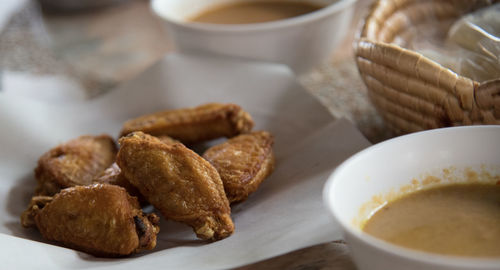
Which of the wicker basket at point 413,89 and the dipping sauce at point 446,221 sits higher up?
the wicker basket at point 413,89

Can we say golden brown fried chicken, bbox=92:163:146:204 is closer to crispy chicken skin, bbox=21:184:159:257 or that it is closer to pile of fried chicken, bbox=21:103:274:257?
pile of fried chicken, bbox=21:103:274:257

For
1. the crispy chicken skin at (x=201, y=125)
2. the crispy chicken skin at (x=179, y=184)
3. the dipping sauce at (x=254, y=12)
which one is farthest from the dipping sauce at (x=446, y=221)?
the dipping sauce at (x=254, y=12)

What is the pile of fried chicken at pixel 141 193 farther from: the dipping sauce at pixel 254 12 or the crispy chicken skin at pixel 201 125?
the dipping sauce at pixel 254 12

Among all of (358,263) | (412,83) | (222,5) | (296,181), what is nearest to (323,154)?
(296,181)

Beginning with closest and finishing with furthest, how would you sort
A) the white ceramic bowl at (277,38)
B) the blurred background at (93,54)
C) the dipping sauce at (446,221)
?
the dipping sauce at (446,221), the white ceramic bowl at (277,38), the blurred background at (93,54)

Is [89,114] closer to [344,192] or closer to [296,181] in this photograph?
[296,181]
